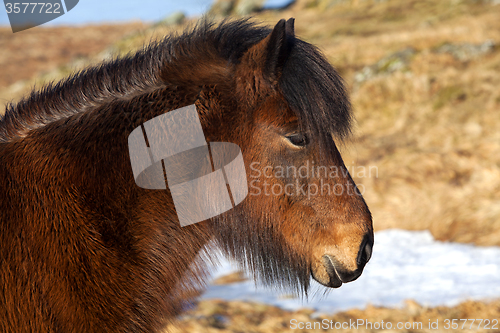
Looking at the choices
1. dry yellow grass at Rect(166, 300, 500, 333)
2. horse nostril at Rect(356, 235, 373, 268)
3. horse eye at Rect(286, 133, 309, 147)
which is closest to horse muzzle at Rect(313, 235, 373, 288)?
horse nostril at Rect(356, 235, 373, 268)

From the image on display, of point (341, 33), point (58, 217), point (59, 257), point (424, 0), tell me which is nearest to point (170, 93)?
point (58, 217)

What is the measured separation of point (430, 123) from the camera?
9.06 metres

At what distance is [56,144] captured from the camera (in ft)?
6.19

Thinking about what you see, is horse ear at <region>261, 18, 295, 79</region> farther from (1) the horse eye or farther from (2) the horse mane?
(1) the horse eye

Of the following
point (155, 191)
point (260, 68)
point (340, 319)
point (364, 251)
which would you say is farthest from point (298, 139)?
point (340, 319)

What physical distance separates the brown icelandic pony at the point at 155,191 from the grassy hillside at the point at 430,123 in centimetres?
57

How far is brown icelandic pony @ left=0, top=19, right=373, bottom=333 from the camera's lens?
5.72 feet

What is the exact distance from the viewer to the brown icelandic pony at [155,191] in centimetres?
174

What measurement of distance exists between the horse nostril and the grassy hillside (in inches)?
28.7

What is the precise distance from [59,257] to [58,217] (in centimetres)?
19

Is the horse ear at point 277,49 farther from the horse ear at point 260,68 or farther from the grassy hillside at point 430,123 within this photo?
the grassy hillside at point 430,123

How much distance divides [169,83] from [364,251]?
4.46ft

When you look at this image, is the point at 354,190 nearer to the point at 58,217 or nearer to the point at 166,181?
the point at 166,181

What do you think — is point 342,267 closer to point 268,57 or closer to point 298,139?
point 298,139
